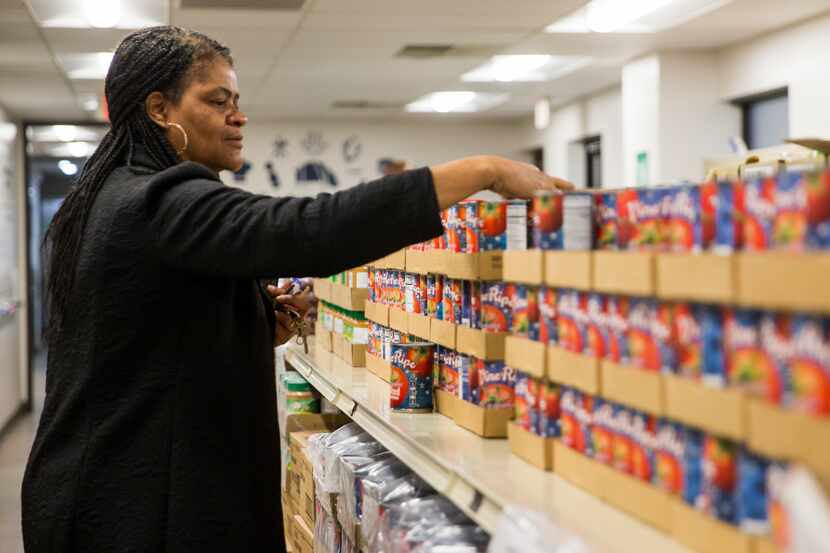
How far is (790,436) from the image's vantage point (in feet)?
3.58

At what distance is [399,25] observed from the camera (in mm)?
5941

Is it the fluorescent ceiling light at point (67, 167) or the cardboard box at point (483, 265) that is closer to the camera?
the cardboard box at point (483, 265)

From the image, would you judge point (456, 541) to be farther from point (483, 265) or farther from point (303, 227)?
point (303, 227)

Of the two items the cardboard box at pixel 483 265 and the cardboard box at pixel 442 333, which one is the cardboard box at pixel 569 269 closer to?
the cardboard box at pixel 483 265

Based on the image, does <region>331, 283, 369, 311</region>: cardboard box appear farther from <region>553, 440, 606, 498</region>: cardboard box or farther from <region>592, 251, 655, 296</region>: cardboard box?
<region>592, 251, 655, 296</region>: cardboard box

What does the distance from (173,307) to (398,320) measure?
3.15ft

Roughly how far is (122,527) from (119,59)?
88 cm

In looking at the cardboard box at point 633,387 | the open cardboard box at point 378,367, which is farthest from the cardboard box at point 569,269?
the open cardboard box at point 378,367

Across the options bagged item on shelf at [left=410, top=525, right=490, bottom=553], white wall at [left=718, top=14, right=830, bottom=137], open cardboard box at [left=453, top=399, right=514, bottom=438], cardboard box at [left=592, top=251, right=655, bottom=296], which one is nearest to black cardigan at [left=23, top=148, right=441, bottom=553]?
bagged item on shelf at [left=410, top=525, right=490, bottom=553]

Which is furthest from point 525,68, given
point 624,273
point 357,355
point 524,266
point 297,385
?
point 624,273

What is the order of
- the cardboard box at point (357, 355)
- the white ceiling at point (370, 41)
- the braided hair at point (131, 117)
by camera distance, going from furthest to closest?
the white ceiling at point (370, 41), the cardboard box at point (357, 355), the braided hair at point (131, 117)

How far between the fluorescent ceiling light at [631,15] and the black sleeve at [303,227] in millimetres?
4256

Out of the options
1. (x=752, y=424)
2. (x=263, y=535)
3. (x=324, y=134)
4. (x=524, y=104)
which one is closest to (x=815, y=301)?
(x=752, y=424)

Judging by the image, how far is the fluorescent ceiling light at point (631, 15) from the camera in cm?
557
